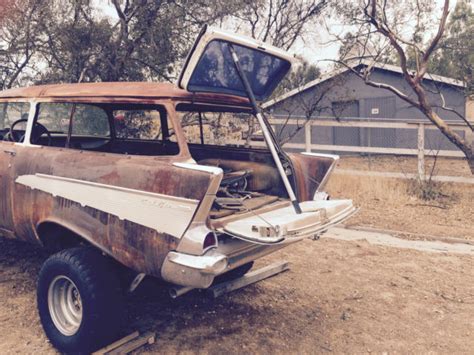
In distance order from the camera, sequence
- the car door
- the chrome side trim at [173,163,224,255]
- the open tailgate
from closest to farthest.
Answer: the chrome side trim at [173,163,224,255], the open tailgate, the car door

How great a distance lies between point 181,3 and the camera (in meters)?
9.24

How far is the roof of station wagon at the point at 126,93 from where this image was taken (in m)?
3.41

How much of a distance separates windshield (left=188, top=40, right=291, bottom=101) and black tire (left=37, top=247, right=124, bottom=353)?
4.94 feet

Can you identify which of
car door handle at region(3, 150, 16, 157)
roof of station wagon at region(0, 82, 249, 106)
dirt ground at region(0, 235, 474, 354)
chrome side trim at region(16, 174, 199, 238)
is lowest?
dirt ground at region(0, 235, 474, 354)

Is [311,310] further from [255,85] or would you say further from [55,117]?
[55,117]

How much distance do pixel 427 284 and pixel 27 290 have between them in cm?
404

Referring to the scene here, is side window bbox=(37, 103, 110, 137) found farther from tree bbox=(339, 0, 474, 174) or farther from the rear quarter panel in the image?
tree bbox=(339, 0, 474, 174)

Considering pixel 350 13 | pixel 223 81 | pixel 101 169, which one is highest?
pixel 350 13

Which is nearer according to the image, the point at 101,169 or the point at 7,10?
the point at 101,169

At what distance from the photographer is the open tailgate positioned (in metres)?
2.97

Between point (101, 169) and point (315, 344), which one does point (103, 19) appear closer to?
point (101, 169)

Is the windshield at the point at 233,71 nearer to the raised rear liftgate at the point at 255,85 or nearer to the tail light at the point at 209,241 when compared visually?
the raised rear liftgate at the point at 255,85

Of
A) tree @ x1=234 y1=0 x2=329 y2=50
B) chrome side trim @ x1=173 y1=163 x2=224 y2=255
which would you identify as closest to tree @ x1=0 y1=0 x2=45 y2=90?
tree @ x1=234 y1=0 x2=329 y2=50

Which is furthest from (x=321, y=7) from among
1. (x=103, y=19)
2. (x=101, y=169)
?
(x=101, y=169)
